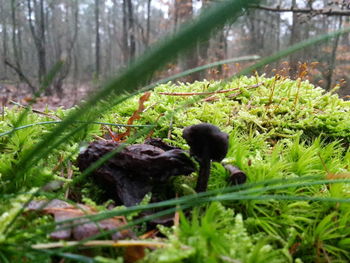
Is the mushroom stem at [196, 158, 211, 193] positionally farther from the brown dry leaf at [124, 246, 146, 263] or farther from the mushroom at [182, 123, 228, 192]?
the brown dry leaf at [124, 246, 146, 263]

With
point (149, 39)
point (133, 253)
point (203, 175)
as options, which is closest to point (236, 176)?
point (203, 175)

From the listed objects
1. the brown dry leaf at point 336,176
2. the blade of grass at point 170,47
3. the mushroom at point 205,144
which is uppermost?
the blade of grass at point 170,47

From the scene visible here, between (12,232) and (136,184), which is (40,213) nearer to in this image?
(12,232)

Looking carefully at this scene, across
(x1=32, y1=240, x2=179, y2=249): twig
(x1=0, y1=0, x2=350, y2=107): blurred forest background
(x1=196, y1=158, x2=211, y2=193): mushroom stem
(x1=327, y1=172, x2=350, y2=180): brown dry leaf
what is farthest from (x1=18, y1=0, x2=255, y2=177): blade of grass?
(x1=327, y1=172, x2=350, y2=180): brown dry leaf

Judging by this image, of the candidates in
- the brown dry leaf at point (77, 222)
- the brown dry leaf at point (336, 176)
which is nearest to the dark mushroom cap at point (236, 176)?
the brown dry leaf at point (336, 176)

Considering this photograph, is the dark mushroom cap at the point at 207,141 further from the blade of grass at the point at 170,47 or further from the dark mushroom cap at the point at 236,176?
the blade of grass at the point at 170,47

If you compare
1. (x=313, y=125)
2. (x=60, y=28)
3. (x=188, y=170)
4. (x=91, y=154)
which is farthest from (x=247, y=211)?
(x=60, y=28)
